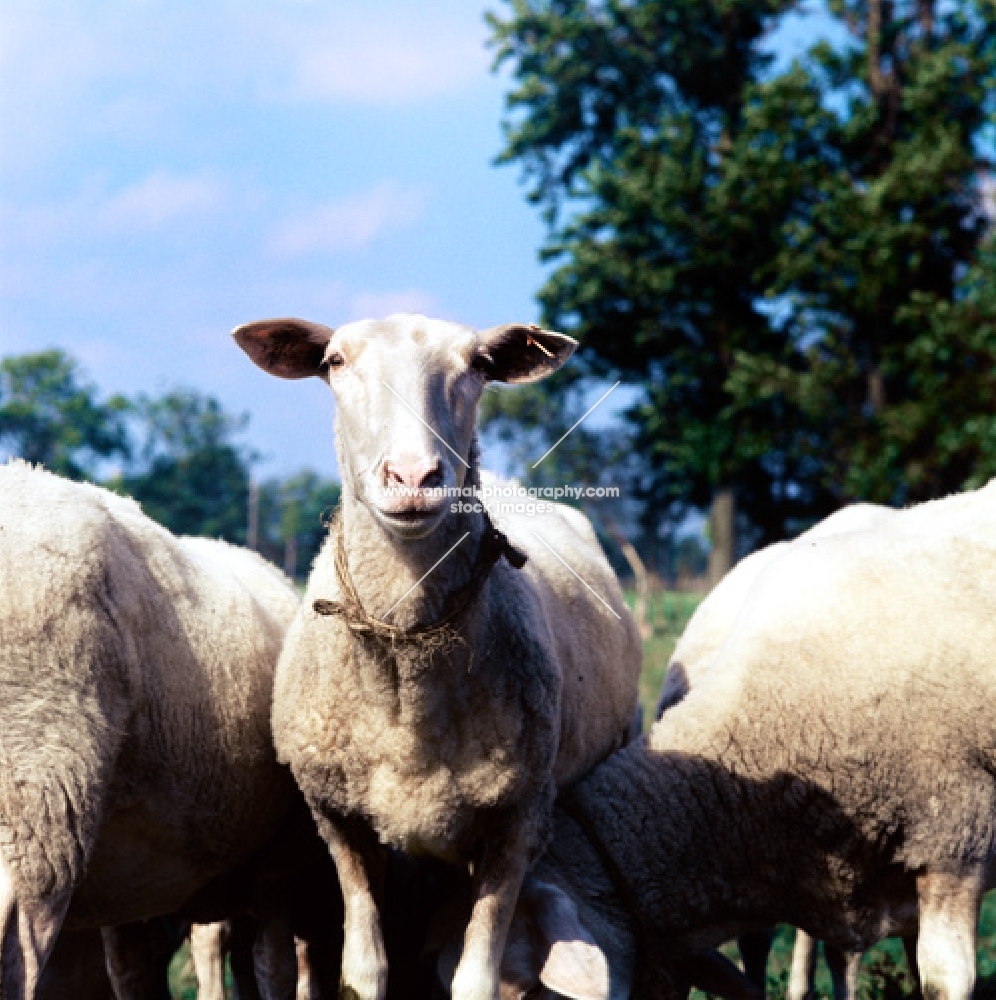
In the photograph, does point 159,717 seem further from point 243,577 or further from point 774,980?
point 774,980

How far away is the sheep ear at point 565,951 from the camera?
3500 mm

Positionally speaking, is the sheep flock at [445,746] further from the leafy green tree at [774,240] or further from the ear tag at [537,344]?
the leafy green tree at [774,240]

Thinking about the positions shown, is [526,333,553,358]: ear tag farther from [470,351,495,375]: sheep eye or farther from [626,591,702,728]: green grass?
[626,591,702,728]: green grass

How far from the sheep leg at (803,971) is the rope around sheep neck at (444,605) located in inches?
118

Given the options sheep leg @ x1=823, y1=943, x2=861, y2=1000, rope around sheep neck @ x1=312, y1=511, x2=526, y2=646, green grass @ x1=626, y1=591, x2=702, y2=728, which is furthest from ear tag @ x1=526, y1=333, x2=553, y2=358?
green grass @ x1=626, y1=591, x2=702, y2=728

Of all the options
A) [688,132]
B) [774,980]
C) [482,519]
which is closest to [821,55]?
[688,132]

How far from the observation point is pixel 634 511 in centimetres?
2973

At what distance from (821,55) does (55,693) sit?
21.6 meters

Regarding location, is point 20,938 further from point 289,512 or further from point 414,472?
point 289,512

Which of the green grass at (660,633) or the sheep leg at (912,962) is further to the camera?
the green grass at (660,633)

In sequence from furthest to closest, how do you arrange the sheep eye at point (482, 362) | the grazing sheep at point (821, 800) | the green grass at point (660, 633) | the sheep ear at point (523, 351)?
the green grass at point (660, 633)
the grazing sheep at point (821, 800)
the sheep ear at point (523, 351)
the sheep eye at point (482, 362)

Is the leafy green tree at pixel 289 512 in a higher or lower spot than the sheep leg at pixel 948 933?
higher

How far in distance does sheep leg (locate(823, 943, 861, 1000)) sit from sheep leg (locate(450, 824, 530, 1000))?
6.64 feet

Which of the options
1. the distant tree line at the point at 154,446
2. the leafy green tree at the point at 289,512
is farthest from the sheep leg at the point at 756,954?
the leafy green tree at the point at 289,512
